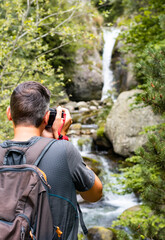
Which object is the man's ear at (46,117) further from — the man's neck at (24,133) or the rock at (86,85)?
the rock at (86,85)

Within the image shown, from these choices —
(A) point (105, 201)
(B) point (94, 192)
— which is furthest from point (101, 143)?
(B) point (94, 192)

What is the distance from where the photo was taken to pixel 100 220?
20.8 ft

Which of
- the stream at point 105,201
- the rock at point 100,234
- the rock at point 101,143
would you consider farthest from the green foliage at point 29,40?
the rock at point 101,143

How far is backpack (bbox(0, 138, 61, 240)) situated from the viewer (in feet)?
3.79

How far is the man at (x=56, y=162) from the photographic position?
4.42ft

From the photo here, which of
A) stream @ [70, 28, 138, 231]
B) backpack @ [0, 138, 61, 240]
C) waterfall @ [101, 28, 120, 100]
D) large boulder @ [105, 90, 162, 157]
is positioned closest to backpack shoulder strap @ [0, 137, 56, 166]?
backpack @ [0, 138, 61, 240]

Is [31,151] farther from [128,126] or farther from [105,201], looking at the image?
[128,126]

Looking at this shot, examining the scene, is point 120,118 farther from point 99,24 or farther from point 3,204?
point 99,24

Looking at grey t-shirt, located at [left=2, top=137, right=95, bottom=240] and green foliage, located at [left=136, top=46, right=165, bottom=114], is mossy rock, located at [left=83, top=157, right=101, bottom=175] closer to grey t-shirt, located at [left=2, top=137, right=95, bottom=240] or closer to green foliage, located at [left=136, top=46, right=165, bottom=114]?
green foliage, located at [left=136, top=46, right=165, bottom=114]

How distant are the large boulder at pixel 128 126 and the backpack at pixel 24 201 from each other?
698cm

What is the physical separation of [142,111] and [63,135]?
728 centimetres

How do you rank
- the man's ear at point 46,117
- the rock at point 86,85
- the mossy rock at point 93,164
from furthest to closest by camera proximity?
1. the rock at point 86,85
2. the mossy rock at point 93,164
3. the man's ear at point 46,117

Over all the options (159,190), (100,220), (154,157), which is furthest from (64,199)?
(100,220)

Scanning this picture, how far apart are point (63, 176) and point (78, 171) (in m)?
0.09
